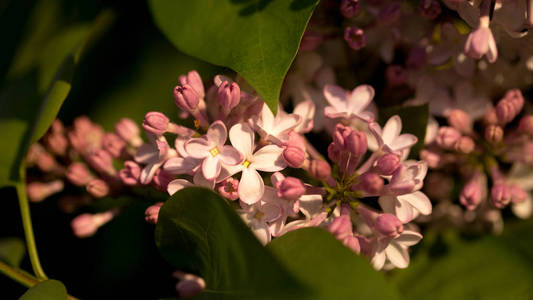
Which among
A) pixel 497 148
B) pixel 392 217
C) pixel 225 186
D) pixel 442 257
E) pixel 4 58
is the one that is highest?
pixel 4 58

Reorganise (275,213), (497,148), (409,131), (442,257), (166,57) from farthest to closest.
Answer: (166,57) → (442,257) → (497,148) → (409,131) → (275,213)

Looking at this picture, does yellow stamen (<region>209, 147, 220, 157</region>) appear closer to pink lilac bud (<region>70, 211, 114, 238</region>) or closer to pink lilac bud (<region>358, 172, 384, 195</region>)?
pink lilac bud (<region>358, 172, 384, 195</region>)

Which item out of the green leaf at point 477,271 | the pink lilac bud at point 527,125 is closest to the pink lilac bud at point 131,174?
the green leaf at point 477,271

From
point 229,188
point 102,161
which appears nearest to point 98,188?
point 102,161

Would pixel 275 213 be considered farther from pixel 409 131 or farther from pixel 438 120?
pixel 438 120

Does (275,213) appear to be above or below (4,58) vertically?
below

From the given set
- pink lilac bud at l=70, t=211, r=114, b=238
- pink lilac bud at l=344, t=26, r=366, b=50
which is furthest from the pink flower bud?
pink lilac bud at l=70, t=211, r=114, b=238

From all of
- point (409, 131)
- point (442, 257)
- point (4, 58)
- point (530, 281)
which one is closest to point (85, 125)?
point (4, 58)

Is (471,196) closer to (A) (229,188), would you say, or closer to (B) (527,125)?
(B) (527,125)
